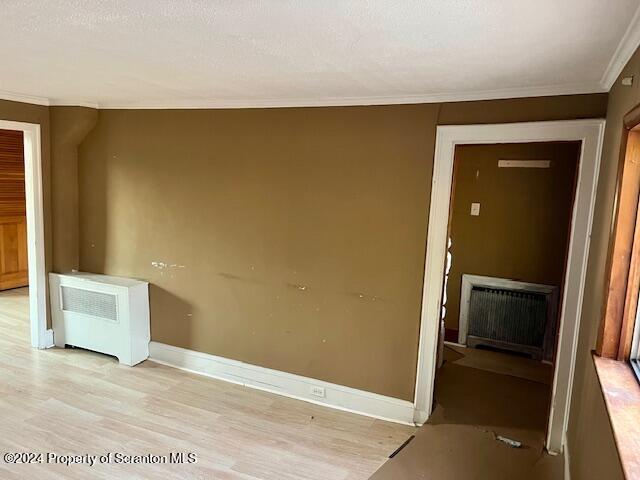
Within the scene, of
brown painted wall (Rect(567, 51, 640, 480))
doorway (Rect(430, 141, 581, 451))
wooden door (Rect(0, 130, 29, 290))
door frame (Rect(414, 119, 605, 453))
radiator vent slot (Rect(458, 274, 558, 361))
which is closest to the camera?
brown painted wall (Rect(567, 51, 640, 480))

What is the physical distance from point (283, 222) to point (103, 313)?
1.83 m

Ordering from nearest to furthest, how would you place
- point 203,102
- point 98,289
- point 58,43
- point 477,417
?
point 58,43 < point 477,417 < point 203,102 < point 98,289

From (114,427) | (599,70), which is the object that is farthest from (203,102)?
(599,70)

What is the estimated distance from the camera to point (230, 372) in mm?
3590

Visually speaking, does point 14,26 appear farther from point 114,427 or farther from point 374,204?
point 114,427

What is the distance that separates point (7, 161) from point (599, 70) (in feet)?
20.5

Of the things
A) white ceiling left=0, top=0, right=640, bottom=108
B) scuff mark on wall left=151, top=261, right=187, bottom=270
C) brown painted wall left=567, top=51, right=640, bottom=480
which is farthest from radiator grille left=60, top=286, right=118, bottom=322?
brown painted wall left=567, top=51, right=640, bottom=480

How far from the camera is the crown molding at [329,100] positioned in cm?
244

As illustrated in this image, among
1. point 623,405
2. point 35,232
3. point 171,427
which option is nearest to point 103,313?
point 35,232

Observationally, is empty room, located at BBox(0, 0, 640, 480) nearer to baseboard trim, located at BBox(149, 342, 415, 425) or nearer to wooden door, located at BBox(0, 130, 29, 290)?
baseboard trim, located at BBox(149, 342, 415, 425)

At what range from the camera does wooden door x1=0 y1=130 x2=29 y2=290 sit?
218 inches

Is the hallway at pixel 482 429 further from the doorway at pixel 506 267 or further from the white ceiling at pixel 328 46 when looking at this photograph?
the white ceiling at pixel 328 46

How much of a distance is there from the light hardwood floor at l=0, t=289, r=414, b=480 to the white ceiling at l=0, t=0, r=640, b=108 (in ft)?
7.17

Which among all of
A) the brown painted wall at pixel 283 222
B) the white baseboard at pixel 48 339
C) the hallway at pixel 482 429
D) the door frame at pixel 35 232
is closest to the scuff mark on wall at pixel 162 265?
the brown painted wall at pixel 283 222
